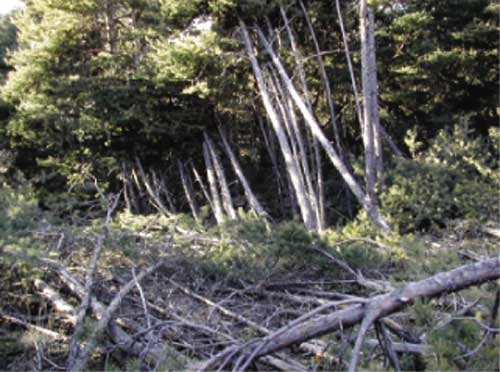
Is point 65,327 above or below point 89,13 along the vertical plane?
below

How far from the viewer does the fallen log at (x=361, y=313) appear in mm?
2150

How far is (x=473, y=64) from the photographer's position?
1023cm

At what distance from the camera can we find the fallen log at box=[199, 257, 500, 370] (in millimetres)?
2150

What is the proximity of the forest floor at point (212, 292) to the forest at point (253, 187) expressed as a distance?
2cm

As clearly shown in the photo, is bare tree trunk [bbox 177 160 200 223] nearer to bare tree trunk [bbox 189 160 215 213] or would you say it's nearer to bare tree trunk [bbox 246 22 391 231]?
bare tree trunk [bbox 189 160 215 213]

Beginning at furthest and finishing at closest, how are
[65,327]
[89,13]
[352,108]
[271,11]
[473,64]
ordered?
[352,108], [89,13], [473,64], [271,11], [65,327]

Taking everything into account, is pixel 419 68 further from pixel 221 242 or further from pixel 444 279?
pixel 444 279

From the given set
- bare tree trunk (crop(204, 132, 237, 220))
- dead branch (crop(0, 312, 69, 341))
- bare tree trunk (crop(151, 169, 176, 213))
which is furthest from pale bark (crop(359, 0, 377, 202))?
bare tree trunk (crop(151, 169, 176, 213))

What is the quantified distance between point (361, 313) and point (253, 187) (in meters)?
12.0

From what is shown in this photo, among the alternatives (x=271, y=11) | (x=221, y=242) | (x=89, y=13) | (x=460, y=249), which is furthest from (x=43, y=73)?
(x=460, y=249)

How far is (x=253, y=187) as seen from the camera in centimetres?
1415

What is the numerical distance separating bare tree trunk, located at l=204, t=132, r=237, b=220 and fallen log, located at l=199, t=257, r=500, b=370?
8.79 meters

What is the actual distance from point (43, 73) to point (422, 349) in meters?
10.1

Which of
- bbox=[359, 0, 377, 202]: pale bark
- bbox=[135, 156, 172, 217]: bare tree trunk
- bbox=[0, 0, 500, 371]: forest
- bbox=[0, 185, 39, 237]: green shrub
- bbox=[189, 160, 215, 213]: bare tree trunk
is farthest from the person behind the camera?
bbox=[135, 156, 172, 217]: bare tree trunk
